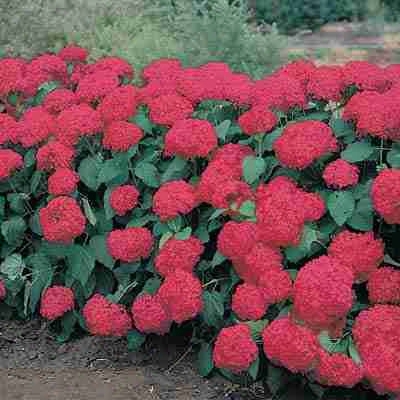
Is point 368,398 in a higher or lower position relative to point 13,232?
lower

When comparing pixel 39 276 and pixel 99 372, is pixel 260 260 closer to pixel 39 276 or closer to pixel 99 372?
pixel 99 372

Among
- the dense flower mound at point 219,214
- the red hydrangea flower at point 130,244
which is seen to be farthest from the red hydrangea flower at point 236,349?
the red hydrangea flower at point 130,244

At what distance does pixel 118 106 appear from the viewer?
3.82m

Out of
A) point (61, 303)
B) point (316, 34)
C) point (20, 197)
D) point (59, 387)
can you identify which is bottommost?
point (316, 34)

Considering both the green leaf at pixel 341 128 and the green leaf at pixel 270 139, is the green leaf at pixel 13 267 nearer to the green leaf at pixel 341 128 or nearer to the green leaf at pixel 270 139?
the green leaf at pixel 270 139

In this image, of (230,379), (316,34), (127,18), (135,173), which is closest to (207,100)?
(135,173)

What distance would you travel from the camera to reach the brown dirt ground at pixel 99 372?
3527mm

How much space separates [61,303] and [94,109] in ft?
3.09

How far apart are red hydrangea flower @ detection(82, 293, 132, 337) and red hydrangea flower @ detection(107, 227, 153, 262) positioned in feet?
0.70

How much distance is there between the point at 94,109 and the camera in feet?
13.5

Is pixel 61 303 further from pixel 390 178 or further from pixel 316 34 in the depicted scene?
pixel 316 34

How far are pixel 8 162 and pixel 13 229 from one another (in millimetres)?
332

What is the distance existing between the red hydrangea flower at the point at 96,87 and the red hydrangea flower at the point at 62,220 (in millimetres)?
659

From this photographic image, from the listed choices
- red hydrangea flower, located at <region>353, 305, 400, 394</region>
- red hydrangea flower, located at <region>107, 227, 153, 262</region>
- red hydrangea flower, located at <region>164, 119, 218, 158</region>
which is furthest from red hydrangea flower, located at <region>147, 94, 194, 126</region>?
red hydrangea flower, located at <region>353, 305, 400, 394</region>
